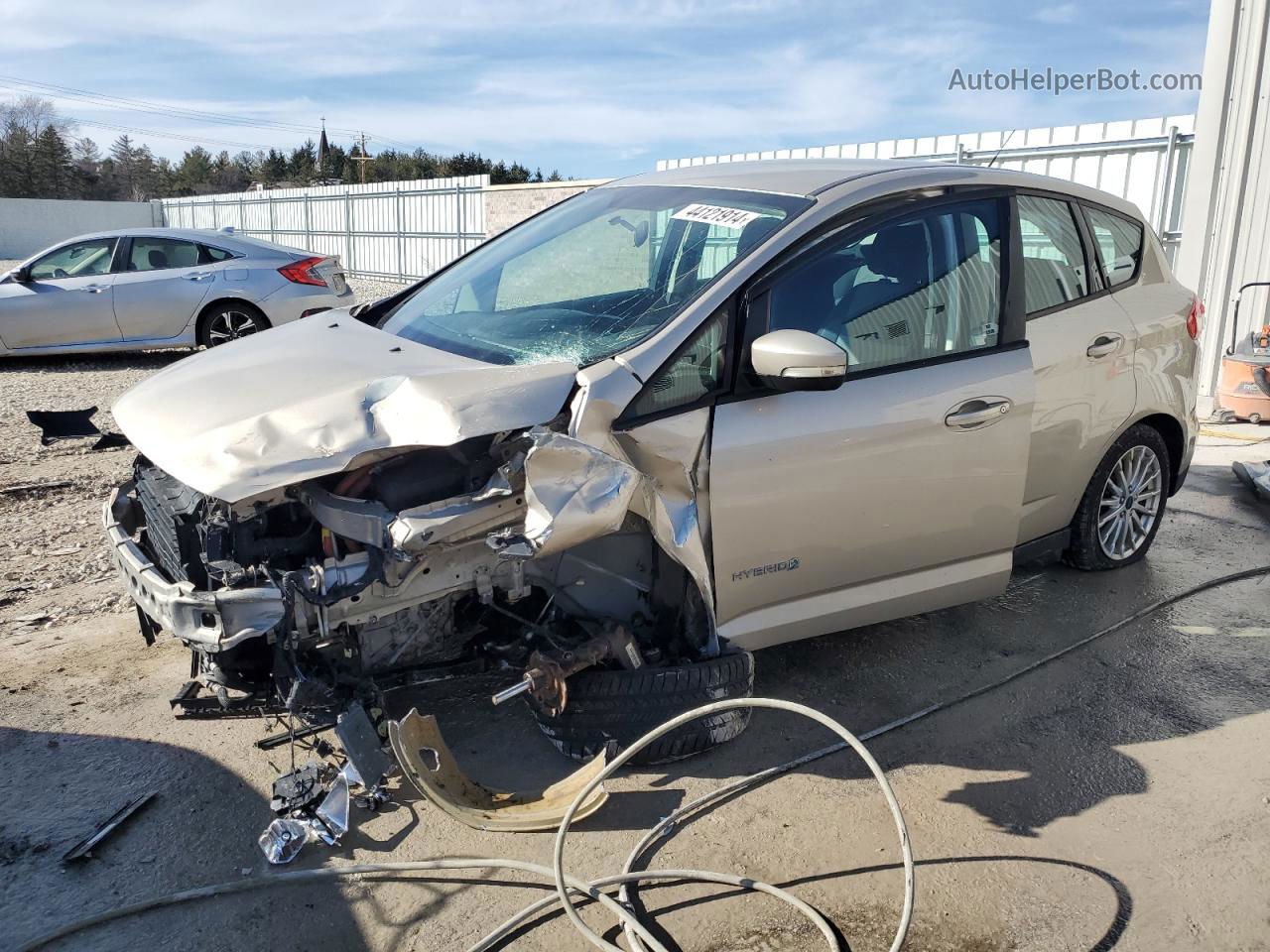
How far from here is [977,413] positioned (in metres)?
3.66

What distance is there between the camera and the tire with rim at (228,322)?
10641 mm

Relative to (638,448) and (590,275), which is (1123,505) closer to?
(590,275)

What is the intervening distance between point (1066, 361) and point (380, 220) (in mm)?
22632

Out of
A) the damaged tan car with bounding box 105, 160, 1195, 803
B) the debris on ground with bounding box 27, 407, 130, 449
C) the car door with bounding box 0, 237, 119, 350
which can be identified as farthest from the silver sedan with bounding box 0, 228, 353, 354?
the damaged tan car with bounding box 105, 160, 1195, 803

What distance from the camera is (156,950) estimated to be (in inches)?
97.9

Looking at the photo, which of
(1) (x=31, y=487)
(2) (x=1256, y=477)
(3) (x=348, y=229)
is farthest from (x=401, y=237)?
(2) (x=1256, y=477)

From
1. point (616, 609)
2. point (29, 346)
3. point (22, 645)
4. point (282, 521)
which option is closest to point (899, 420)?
point (616, 609)

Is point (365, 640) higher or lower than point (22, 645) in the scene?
higher

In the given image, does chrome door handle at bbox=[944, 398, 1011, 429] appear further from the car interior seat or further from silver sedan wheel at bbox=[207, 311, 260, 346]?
silver sedan wheel at bbox=[207, 311, 260, 346]

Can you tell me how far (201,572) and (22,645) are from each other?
1704 mm

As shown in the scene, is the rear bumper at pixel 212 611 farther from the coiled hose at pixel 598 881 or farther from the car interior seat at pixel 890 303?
the car interior seat at pixel 890 303

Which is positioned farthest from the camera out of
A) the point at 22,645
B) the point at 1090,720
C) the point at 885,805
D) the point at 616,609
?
the point at 22,645

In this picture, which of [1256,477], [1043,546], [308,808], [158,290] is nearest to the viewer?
[308,808]

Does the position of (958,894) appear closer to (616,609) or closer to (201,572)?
(616,609)
